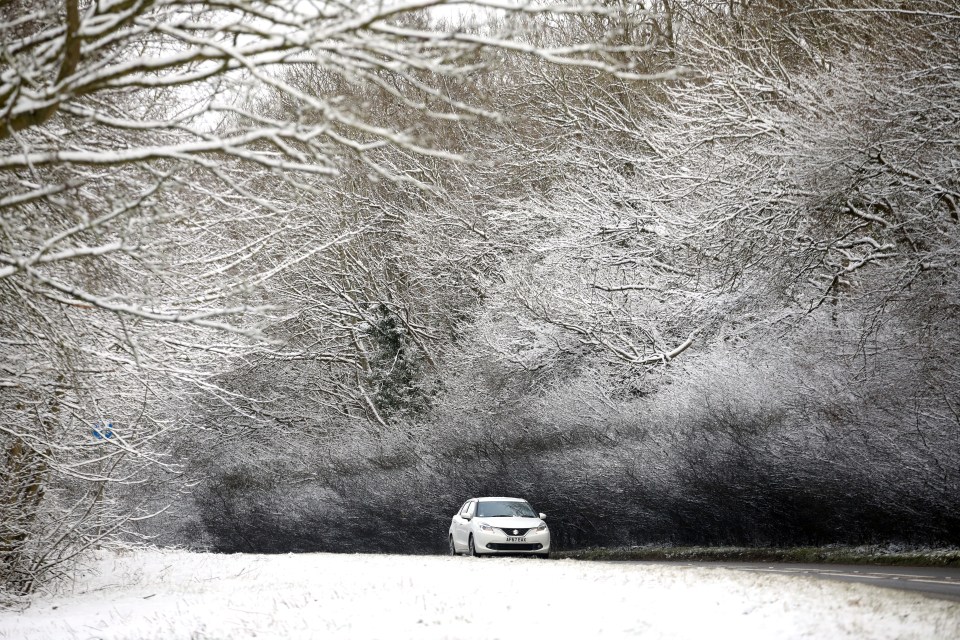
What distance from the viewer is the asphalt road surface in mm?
12062

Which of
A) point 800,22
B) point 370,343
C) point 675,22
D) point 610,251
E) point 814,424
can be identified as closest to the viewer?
point 814,424

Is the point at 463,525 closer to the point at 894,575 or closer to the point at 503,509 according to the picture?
the point at 503,509

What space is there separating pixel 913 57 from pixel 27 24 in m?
14.9

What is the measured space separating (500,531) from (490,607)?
10.3 m

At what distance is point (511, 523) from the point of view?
68.5 feet

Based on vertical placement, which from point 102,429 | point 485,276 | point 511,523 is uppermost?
point 485,276

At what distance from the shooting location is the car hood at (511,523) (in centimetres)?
2080

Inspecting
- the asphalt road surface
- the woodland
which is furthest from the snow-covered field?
the woodland

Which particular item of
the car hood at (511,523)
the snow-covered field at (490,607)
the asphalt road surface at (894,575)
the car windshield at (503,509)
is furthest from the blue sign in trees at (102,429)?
the car windshield at (503,509)

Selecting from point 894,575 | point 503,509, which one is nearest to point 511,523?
point 503,509

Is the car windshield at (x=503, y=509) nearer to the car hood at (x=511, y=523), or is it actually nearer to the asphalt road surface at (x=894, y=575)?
the car hood at (x=511, y=523)

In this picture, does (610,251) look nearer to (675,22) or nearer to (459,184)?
(675,22)

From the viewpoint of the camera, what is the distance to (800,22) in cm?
2402

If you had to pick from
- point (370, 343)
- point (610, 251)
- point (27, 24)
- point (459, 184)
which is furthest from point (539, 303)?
point (27, 24)
